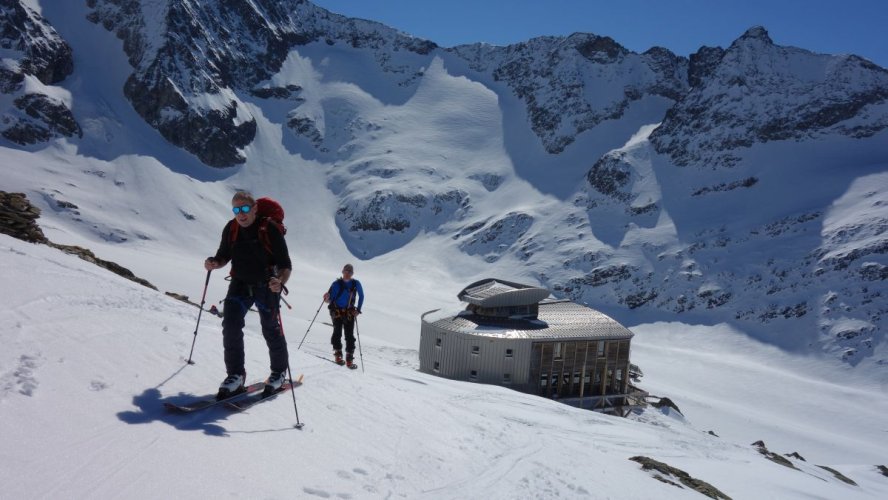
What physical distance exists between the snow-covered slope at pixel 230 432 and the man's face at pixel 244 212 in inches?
A: 79.9

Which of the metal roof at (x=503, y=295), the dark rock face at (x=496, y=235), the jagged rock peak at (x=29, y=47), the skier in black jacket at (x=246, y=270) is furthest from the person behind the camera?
the dark rock face at (x=496, y=235)

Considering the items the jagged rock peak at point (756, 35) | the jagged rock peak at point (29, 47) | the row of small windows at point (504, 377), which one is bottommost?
the row of small windows at point (504, 377)

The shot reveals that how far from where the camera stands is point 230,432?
18.0 ft

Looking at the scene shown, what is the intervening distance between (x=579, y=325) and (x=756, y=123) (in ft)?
261

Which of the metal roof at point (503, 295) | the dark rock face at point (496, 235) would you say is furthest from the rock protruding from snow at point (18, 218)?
the dark rock face at point (496, 235)

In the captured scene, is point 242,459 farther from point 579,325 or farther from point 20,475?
point 579,325

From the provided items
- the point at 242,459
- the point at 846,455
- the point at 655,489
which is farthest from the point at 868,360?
the point at 242,459

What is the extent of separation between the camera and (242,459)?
5.00m

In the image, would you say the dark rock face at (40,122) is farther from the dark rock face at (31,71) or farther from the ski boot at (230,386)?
the ski boot at (230,386)

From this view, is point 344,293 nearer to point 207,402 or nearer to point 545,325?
point 207,402

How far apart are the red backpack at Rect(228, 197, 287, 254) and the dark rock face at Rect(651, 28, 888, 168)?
3797 inches

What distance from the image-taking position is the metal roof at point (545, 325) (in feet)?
98.5

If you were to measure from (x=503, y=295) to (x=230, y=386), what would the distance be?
1027 inches

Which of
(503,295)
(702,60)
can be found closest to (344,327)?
(503,295)
